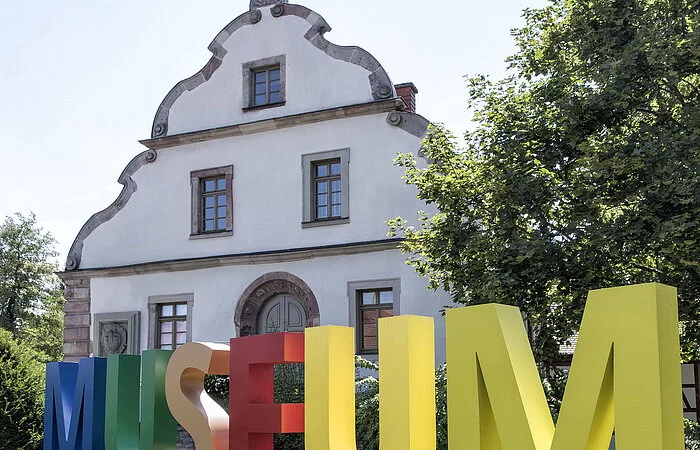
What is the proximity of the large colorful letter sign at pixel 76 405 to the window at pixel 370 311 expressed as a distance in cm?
754

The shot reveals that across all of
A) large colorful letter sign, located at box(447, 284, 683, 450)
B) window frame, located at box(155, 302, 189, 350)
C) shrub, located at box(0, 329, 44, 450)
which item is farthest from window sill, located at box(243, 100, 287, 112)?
large colorful letter sign, located at box(447, 284, 683, 450)

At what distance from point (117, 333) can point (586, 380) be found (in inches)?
592

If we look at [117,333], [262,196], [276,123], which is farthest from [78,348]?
[276,123]

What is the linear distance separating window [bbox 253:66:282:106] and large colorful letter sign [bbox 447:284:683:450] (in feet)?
42.1

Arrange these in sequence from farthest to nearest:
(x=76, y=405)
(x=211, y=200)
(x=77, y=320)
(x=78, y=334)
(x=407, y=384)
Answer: (x=77, y=320) → (x=78, y=334) → (x=211, y=200) → (x=76, y=405) → (x=407, y=384)

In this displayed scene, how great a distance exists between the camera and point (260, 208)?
18.2 metres

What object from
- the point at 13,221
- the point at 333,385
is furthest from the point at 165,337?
the point at 13,221

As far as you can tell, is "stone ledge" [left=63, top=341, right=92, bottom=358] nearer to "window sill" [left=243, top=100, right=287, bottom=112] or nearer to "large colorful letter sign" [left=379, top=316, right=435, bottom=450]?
"window sill" [left=243, top=100, right=287, bottom=112]

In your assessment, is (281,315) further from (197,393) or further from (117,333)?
(197,393)

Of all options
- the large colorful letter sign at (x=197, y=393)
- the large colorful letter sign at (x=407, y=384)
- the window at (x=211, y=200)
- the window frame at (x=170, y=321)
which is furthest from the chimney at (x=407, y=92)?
the large colorful letter sign at (x=407, y=384)

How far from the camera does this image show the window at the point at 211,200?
18641 millimetres

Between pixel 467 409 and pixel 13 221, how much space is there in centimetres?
3813

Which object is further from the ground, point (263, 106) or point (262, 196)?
point (263, 106)

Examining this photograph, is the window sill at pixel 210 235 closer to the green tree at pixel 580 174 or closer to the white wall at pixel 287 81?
the white wall at pixel 287 81
